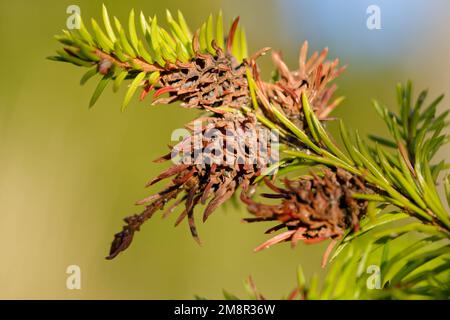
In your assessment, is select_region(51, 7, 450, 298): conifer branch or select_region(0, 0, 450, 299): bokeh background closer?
select_region(51, 7, 450, 298): conifer branch

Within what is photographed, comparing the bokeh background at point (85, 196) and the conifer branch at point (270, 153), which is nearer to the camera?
the conifer branch at point (270, 153)

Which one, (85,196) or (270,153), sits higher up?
(85,196)

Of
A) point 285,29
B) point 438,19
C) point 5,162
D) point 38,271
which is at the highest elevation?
point 438,19

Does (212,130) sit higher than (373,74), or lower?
lower

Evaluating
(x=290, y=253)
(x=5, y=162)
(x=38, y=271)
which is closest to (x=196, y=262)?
(x=290, y=253)

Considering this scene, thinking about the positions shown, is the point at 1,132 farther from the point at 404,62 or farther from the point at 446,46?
the point at 446,46

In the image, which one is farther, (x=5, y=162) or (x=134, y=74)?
(x=5, y=162)

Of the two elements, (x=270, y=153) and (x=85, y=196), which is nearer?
(x=270, y=153)
